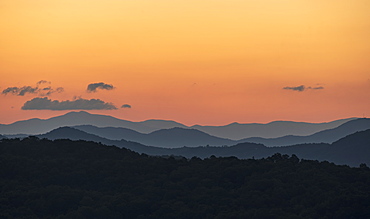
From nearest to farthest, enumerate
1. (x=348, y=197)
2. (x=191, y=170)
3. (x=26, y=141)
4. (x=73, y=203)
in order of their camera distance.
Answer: (x=348, y=197) → (x=73, y=203) → (x=191, y=170) → (x=26, y=141)

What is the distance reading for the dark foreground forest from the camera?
103m

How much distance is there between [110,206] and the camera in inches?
4124

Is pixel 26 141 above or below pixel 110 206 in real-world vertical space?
above

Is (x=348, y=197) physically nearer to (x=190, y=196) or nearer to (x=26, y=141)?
(x=190, y=196)

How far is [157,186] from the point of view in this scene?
119 m

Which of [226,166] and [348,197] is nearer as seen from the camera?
[348,197]

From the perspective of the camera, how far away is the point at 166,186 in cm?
11750

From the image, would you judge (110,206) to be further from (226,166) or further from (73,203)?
(226,166)

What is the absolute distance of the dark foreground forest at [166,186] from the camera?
103 meters

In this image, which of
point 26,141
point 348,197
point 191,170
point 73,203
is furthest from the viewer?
point 26,141

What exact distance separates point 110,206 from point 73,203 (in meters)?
8.19

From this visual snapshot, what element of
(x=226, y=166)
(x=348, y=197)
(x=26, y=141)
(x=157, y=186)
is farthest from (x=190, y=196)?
(x=26, y=141)

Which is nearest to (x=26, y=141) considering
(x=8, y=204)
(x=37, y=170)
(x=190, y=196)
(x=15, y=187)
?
(x=37, y=170)

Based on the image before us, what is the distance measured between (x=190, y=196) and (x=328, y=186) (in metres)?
24.6
